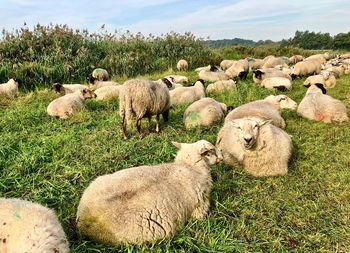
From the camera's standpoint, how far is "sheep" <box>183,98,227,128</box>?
8.76 meters

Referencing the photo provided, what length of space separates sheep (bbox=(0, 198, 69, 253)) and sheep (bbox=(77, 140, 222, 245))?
62cm

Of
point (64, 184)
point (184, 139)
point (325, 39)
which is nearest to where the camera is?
point (64, 184)

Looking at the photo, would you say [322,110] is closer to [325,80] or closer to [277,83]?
[277,83]

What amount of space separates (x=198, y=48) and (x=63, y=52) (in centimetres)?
867

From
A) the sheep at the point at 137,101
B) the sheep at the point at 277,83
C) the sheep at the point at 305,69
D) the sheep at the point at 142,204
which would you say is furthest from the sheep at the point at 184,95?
the sheep at the point at 305,69

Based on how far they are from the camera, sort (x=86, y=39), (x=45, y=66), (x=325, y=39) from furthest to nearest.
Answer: (x=325, y=39) < (x=86, y=39) < (x=45, y=66)

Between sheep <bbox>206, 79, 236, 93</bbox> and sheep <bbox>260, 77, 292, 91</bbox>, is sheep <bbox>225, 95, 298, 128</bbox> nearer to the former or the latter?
sheep <bbox>206, 79, 236, 93</bbox>

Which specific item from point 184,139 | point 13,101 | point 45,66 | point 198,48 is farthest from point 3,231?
point 198,48

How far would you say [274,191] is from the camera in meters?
5.90

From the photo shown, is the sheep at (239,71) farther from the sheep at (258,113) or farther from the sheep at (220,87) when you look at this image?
the sheep at (258,113)

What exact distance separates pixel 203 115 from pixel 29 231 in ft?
19.3

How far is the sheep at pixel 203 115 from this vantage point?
8755 mm

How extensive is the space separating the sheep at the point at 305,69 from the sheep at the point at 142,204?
13650mm

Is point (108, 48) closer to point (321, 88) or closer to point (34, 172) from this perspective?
point (321, 88)
